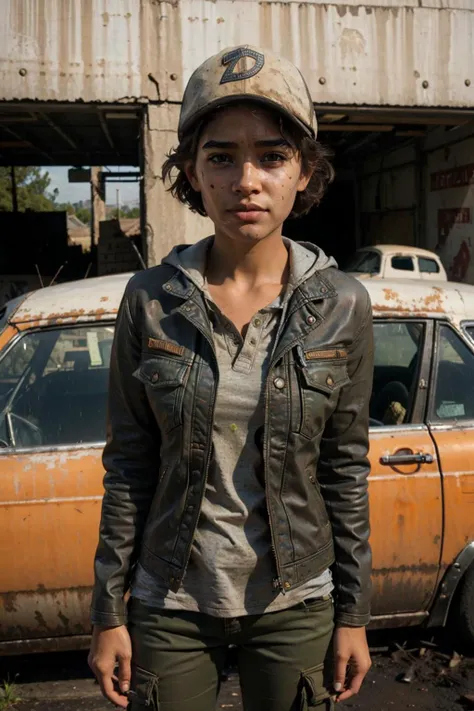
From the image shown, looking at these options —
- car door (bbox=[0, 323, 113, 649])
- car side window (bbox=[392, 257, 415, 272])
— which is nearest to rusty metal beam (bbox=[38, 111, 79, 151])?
car side window (bbox=[392, 257, 415, 272])

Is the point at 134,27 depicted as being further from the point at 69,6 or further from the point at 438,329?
the point at 438,329

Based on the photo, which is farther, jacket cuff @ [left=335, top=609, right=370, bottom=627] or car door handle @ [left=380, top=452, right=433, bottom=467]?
car door handle @ [left=380, top=452, right=433, bottom=467]

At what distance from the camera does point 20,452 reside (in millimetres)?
3123

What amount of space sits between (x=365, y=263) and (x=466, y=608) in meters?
11.2

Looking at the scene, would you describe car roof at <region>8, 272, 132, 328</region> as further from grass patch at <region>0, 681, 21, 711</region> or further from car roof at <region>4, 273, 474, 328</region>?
grass patch at <region>0, 681, 21, 711</region>

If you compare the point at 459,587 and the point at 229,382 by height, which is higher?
the point at 229,382

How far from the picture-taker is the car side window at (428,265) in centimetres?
1313

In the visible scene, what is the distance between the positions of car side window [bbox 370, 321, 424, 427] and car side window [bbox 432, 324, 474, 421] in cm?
10

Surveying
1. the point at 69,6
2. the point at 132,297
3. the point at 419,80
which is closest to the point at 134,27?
the point at 69,6

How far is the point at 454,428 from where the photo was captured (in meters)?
3.37

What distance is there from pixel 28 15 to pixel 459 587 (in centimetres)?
798

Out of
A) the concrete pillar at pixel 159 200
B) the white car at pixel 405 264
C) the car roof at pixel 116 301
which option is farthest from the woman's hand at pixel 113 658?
the white car at pixel 405 264

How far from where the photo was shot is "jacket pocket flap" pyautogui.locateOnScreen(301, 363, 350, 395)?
159 centimetres

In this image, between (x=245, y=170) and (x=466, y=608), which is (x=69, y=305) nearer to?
(x=245, y=170)
